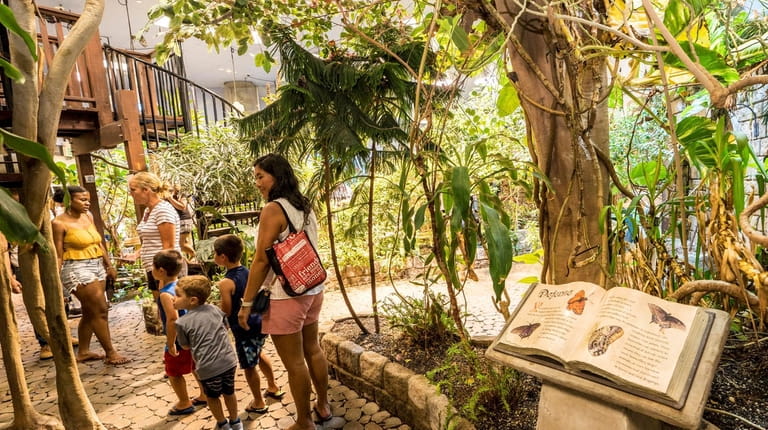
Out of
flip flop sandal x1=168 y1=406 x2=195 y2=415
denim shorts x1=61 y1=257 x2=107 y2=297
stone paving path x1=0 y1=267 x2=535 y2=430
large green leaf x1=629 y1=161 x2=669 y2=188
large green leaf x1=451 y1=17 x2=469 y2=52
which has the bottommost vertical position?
stone paving path x1=0 y1=267 x2=535 y2=430

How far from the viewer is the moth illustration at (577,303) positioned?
1.01 metres

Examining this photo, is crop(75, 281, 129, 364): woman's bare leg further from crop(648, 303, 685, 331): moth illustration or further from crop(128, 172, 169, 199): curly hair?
crop(648, 303, 685, 331): moth illustration

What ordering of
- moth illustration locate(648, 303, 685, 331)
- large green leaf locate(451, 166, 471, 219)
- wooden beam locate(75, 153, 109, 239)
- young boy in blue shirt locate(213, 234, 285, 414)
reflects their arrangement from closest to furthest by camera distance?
moth illustration locate(648, 303, 685, 331)
large green leaf locate(451, 166, 471, 219)
young boy in blue shirt locate(213, 234, 285, 414)
wooden beam locate(75, 153, 109, 239)

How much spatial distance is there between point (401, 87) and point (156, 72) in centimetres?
436

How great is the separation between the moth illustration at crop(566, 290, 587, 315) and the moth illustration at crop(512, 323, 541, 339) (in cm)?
9

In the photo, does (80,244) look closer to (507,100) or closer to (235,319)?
(235,319)

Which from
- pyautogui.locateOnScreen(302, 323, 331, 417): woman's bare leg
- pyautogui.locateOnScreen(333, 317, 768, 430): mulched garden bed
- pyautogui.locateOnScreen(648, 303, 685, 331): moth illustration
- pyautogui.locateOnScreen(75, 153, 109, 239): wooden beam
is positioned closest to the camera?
pyautogui.locateOnScreen(648, 303, 685, 331): moth illustration

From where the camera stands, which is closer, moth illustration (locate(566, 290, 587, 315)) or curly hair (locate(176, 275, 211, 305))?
moth illustration (locate(566, 290, 587, 315))

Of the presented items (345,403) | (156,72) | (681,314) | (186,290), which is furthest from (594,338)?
(156,72)

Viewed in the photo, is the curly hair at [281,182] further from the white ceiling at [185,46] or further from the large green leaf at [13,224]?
the white ceiling at [185,46]

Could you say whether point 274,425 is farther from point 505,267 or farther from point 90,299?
point 90,299

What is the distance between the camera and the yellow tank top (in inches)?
105

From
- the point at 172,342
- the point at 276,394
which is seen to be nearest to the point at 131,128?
the point at 172,342

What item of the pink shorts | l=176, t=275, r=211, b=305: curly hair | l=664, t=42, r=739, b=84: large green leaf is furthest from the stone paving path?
l=664, t=42, r=739, b=84: large green leaf
